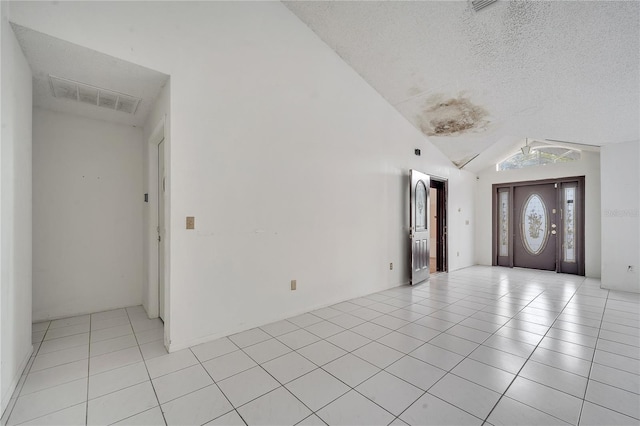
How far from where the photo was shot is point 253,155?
10.3 ft

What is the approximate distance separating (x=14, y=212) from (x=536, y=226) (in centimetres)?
882

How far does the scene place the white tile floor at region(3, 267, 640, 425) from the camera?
1.77 meters

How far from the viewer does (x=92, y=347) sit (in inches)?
105

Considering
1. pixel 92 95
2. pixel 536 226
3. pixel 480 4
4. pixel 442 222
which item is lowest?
pixel 536 226

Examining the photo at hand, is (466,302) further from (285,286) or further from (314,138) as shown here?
(314,138)

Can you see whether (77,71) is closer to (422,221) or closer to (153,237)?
(153,237)

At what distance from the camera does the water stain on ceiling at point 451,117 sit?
4520mm

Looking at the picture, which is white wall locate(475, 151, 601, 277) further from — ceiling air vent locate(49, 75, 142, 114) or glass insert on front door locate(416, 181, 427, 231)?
ceiling air vent locate(49, 75, 142, 114)

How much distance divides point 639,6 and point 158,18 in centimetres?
430

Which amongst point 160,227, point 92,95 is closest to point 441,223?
point 160,227

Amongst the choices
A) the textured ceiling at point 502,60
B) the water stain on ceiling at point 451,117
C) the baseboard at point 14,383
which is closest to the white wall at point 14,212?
the baseboard at point 14,383

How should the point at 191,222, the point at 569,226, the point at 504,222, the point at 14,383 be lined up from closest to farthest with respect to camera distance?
the point at 14,383 < the point at 191,222 < the point at 569,226 < the point at 504,222

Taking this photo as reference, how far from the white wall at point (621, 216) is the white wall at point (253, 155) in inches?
161

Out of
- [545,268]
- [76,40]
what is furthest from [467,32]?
[545,268]
